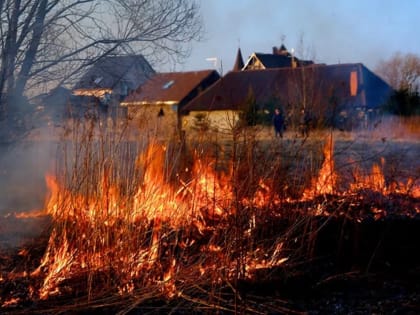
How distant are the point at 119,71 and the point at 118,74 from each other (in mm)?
98

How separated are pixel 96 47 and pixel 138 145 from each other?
150 inches

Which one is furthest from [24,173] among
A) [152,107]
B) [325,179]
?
[325,179]

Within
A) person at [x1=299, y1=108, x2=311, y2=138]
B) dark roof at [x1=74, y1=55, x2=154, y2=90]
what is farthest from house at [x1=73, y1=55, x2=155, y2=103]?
person at [x1=299, y1=108, x2=311, y2=138]

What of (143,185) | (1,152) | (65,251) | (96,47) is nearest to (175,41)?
(96,47)

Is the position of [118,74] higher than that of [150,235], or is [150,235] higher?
[118,74]

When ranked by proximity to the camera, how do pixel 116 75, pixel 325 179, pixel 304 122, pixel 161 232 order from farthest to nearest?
pixel 116 75
pixel 304 122
pixel 325 179
pixel 161 232

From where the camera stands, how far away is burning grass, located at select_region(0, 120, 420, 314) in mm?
4582

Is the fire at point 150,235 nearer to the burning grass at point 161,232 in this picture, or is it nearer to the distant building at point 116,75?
the burning grass at point 161,232

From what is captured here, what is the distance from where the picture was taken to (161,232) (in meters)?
5.29

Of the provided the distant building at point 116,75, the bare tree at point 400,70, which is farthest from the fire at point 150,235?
the bare tree at point 400,70

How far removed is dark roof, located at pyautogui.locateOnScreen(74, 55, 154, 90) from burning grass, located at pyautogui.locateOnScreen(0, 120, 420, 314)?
2612 millimetres

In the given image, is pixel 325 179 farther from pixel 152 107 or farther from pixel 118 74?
pixel 118 74

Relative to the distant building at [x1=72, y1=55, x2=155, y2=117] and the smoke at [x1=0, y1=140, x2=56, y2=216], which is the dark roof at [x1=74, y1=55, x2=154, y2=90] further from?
the smoke at [x1=0, y1=140, x2=56, y2=216]

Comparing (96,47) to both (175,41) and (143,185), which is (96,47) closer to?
(175,41)
